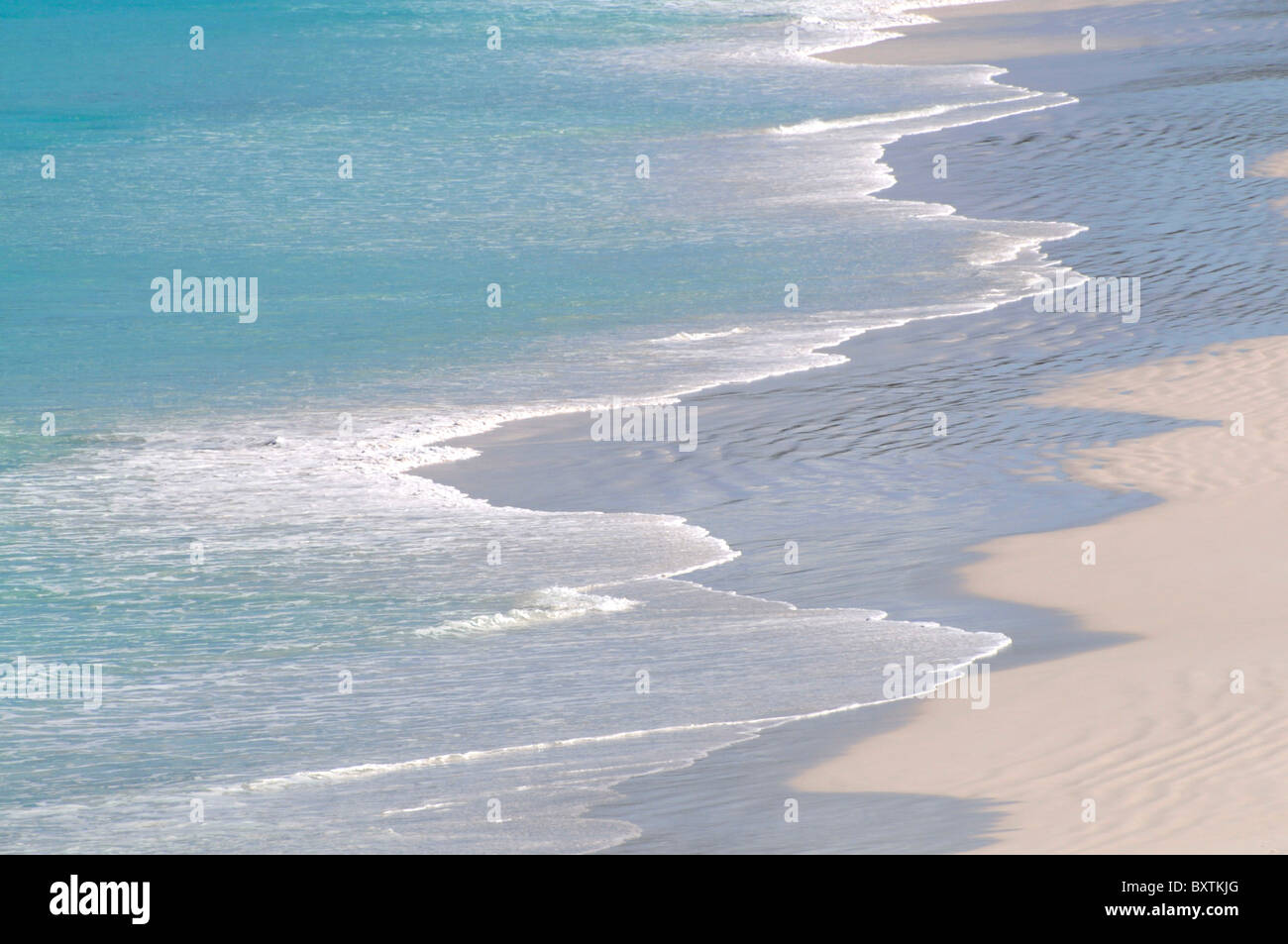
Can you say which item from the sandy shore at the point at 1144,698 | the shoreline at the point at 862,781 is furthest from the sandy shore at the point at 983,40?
the shoreline at the point at 862,781

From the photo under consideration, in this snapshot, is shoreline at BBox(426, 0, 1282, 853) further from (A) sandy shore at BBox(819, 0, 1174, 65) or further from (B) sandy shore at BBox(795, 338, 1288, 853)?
(A) sandy shore at BBox(819, 0, 1174, 65)

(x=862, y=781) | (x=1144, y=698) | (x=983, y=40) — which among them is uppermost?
(x=983, y=40)

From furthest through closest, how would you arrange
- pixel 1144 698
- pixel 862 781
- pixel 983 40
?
pixel 983 40 → pixel 1144 698 → pixel 862 781

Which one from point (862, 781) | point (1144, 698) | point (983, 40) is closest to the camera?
point (862, 781)

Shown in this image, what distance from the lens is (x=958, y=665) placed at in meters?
6.86

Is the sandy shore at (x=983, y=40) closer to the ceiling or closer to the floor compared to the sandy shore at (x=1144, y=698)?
closer to the ceiling

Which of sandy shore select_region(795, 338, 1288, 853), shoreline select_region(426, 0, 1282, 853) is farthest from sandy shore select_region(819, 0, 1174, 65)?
shoreline select_region(426, 0, 1282, 853)

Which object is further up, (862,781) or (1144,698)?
(1144,698)

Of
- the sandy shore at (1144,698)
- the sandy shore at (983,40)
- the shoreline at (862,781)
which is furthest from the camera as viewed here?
the sandy shore at (983,40)

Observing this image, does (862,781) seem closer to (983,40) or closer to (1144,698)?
(1144,698)

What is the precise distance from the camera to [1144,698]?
20.6ft

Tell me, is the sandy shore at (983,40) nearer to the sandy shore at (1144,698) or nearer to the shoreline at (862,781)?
the sandy shore at (1144,698)

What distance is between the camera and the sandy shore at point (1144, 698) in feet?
17.3

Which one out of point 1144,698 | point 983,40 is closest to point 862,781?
point 1144,698
